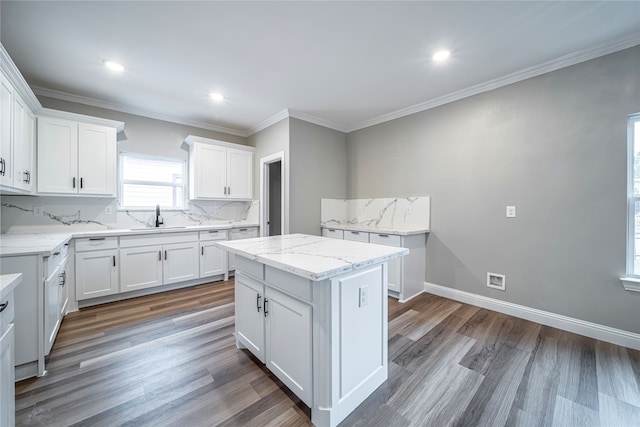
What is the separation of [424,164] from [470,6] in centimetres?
183

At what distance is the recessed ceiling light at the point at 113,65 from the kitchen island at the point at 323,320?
2.30 m

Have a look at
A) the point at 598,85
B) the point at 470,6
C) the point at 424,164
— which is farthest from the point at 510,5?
the point at 424,164

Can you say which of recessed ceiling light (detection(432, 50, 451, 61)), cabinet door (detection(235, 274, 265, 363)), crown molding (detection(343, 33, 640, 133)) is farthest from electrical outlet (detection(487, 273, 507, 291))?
cabinet door (detection(235, 274, 265, 363))

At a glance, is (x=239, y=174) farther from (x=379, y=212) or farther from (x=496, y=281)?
(x=496, y=281)

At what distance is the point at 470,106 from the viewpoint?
2.92 metres

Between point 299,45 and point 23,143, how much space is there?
282cm

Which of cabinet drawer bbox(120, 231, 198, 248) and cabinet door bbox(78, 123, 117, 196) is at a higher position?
cabinet door bbox(78, 123, 117, 196)

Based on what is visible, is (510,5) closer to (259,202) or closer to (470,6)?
(470,6)

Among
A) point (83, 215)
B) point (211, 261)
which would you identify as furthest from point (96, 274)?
point (211, 261)

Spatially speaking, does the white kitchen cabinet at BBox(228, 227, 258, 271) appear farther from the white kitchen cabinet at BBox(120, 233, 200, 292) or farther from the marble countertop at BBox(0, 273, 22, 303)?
the marble countertop at BBox(0, 273, 22, 303)

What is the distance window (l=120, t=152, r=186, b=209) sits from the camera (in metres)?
3.55

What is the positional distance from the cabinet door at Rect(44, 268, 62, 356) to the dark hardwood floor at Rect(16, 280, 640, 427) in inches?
5.9

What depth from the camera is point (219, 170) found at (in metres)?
4.02

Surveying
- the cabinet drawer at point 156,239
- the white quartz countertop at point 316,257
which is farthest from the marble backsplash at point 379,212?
the cabinet drawer at point 156,239
